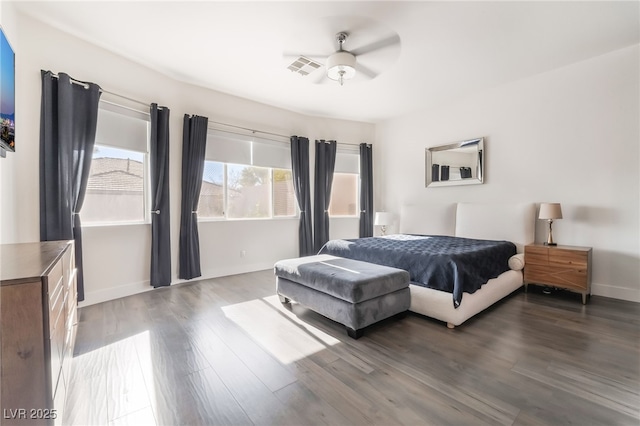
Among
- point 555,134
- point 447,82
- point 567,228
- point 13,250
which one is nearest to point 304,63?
point 447,82

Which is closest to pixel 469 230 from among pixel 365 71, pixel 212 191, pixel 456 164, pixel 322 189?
pixel 456 164

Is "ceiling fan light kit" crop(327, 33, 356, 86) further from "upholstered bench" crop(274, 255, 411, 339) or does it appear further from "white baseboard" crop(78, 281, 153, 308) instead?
"white baseboard" crop(78, 281, 153, 308)

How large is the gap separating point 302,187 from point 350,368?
364 cm

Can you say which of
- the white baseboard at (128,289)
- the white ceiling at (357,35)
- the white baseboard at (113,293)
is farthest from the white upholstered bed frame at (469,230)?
the white baseboard at (113,293)

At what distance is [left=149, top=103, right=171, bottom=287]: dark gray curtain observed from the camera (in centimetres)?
Result: 355

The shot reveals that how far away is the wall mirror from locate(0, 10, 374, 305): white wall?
6.07ft

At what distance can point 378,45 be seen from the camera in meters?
2.97

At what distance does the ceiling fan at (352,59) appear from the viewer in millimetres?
2896

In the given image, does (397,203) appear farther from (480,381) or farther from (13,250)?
(13,250)

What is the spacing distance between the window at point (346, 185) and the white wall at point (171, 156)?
283 mm

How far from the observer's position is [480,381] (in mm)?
1729

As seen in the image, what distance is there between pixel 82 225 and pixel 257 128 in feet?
9.10

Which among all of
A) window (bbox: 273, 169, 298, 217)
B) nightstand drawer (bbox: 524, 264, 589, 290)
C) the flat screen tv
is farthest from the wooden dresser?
nightstand drawer (bbox: 524, 264, 589, 290)

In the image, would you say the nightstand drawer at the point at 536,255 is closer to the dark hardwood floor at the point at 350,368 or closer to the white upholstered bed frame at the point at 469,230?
the white upholstered bed frame at the point at 469,230
